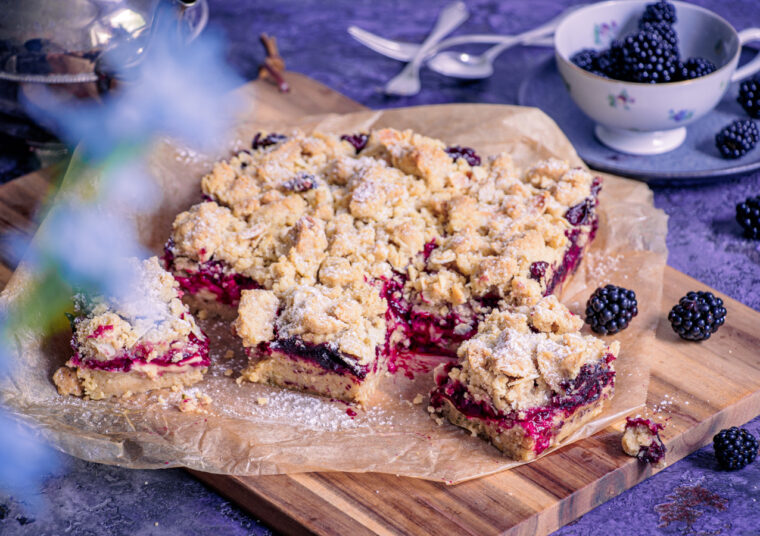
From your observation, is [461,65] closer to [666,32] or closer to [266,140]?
[666,32]

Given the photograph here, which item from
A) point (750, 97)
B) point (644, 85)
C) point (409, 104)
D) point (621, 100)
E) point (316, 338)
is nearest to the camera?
point (316, 338)

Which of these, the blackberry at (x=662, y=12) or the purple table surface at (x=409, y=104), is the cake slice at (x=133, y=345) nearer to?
the purple table surface at (x=409, y=104)

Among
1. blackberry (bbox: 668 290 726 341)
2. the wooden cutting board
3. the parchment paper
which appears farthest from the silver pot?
blackberry (bbox: 668 290 726 341)

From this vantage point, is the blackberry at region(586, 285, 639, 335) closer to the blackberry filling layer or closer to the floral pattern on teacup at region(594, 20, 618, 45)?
the blackberry filling layer

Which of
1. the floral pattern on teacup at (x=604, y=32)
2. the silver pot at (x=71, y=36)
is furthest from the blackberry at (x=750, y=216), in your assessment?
the silver pot at (x=71, y=36)

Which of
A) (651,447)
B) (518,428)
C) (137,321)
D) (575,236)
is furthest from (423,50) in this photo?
(651,447)
